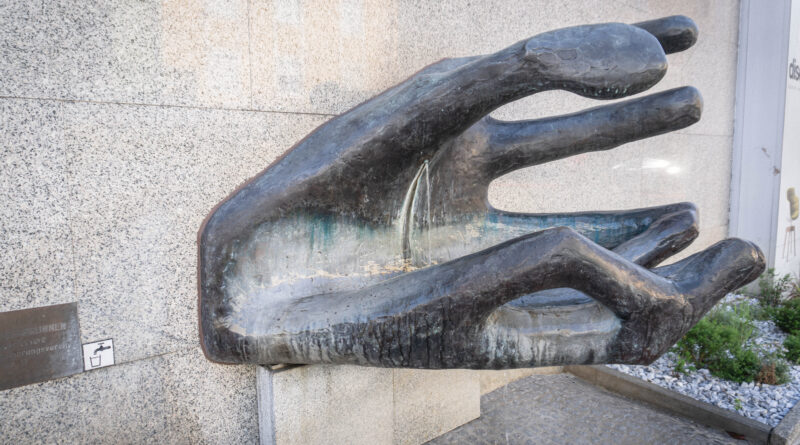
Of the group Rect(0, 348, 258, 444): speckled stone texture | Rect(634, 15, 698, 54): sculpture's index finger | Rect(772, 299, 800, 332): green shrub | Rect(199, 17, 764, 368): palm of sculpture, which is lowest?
Rect(772, 299, 800, 332): green shrub

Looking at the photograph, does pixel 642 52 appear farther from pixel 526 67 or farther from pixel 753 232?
pixel 753 232

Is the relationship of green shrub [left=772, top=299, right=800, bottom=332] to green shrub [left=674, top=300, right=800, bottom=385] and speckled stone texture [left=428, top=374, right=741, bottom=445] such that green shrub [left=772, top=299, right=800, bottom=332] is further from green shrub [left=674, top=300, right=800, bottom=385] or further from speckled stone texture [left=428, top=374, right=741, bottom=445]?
speckled stone texture [left=428, top=374, right=741, bottom=445]

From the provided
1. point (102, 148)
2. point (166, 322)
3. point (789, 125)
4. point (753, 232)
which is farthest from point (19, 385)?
point (789, 125)

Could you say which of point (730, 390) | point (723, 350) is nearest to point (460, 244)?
point (730, 390)

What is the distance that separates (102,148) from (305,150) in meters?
0.71

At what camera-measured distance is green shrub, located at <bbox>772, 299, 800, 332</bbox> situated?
4402 millimetres

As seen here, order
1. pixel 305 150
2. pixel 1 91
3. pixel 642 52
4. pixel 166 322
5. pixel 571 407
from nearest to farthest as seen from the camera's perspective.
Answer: pixel 642 52, pixel 1 91, pixel 305 150, pixel 166 322, pixel 571 407

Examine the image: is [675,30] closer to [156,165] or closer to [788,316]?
[156,165]

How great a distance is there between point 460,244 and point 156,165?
1.21 m

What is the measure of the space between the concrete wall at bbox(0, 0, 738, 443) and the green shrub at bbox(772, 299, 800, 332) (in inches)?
158

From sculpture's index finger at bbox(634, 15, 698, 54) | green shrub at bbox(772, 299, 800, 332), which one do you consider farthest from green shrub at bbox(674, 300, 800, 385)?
sculpture's index finger at bbox(634, 15, 698, 54)

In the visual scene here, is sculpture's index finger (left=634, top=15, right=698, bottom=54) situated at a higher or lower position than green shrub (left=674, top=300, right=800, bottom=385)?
higher

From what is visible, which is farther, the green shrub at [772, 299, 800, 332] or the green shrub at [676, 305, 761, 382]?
the green shrub at [772, 299, 800, 332]

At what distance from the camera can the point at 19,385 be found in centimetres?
152
